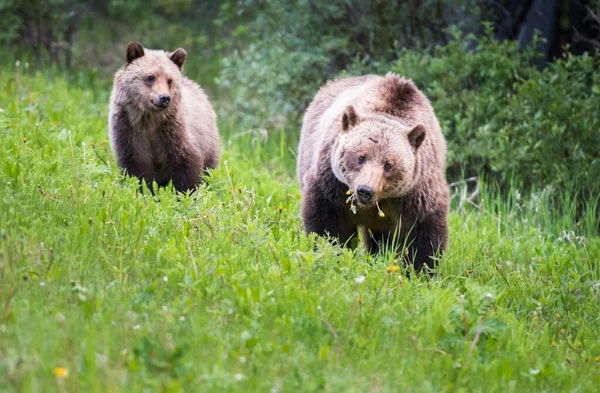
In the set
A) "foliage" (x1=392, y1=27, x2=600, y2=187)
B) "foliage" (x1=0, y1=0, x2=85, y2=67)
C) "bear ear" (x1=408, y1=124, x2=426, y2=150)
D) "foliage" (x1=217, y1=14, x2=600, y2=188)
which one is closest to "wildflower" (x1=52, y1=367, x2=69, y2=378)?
"bear ear" (x1=408, y1=124, x2=426, y2=150)

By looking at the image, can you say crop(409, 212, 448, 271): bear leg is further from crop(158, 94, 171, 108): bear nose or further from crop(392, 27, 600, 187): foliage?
crop(392, 27, 600, 187): foliage

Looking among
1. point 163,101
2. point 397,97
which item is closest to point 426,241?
point 397,97

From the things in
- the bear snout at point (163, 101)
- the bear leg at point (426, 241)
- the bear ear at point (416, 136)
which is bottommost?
the bear leg at point (426, 241)

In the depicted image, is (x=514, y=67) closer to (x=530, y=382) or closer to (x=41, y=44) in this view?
(x=530, y=382)

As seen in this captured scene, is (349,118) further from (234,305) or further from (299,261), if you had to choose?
(234,305)

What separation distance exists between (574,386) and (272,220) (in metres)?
3.03

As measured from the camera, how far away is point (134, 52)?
7.55 metres

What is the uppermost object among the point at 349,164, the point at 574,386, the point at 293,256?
the point at 349,164

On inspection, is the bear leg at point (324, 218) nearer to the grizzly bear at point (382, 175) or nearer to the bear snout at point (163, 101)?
the grizzly bear at point (382, 175)

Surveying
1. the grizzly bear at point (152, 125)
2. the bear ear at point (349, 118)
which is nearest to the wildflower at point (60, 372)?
the bear ear at point (349, 118)

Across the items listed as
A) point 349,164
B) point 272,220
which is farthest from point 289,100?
point 349,164

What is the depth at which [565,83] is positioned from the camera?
8812 mm

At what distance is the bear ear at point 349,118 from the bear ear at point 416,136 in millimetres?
420

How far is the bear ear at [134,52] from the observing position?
7508 mm
